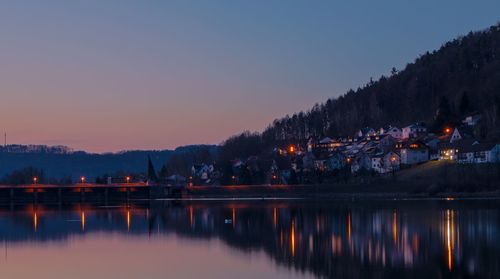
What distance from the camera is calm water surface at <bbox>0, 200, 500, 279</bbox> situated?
28609 mm

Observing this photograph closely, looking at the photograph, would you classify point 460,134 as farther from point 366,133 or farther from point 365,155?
point 366,133

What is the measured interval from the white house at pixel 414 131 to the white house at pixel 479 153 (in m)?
36.9

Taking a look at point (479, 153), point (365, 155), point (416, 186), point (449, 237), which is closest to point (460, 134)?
point (479, 153)

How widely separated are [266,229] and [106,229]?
12448 millimetres

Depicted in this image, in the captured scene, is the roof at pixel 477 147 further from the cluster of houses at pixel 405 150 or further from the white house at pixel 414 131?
the white house at pixel 414 131

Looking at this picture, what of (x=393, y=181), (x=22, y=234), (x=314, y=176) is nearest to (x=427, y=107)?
(x=314, y=176)

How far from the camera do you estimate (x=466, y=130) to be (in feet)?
400

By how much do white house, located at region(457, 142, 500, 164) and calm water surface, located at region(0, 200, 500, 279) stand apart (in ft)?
147

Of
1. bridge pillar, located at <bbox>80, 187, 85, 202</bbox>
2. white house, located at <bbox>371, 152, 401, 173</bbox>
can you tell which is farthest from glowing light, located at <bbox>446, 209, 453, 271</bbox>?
bridge pillar, located at <bbox>80, 187, 85, 202</bbox>

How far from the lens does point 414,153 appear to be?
11919cm

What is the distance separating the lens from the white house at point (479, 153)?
98994mm

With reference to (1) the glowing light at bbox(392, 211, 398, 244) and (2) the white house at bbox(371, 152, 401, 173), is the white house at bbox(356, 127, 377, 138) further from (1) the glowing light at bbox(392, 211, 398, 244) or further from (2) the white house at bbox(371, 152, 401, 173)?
(1) the glowing light at bbox(392, 211, 398, 244)

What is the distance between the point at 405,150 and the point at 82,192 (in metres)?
54.6

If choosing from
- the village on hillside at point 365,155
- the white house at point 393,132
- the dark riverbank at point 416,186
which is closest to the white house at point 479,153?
the village on hillside at point 365,155
